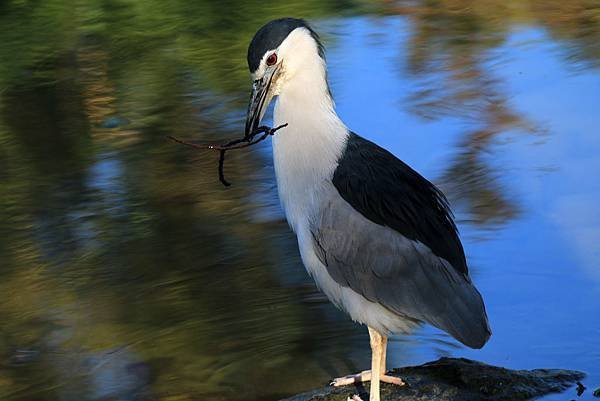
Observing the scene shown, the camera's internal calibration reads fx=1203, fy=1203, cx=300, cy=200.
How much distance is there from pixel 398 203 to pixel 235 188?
3143mm

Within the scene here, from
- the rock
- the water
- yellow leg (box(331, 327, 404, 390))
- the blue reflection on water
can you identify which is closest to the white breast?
yellow leg (box(331, 327, 404, 390))

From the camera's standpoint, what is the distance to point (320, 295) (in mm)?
6320

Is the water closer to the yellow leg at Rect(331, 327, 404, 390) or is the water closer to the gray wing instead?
the yellow leg at Rect(331, 327, 404, 390)

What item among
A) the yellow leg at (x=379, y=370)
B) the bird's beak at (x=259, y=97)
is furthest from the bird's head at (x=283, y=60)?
the yellow leg at (x=379, y=370)

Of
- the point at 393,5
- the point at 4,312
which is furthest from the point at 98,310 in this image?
the point at 393,5

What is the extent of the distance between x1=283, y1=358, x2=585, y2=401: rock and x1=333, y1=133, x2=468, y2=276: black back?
0.45m

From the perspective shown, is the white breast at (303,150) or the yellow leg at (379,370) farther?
the white breast at (303,150)

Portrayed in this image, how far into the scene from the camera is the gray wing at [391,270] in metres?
4.57

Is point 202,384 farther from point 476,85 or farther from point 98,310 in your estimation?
point 476,85

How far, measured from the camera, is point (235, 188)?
7.72 meters

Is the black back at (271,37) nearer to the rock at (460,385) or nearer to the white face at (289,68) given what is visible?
the white face at (289,68)

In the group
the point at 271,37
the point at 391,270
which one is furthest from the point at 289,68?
the point at 391,270

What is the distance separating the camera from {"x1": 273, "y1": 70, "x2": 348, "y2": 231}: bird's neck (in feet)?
15.8

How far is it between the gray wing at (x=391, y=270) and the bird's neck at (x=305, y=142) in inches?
4.2
